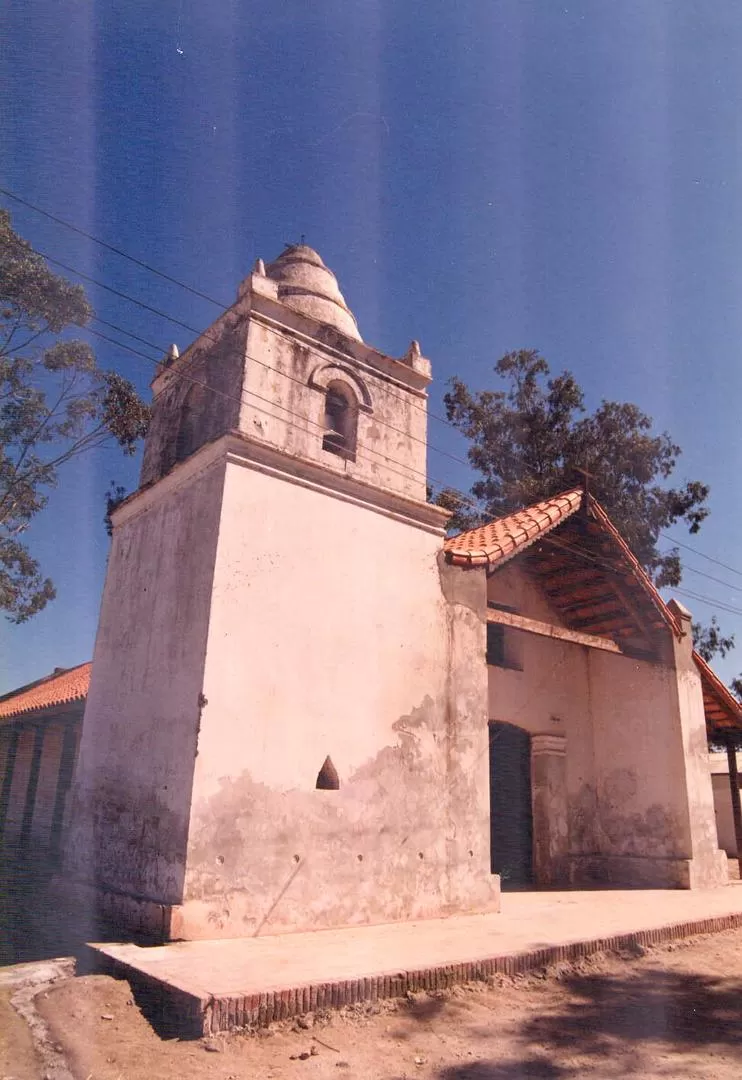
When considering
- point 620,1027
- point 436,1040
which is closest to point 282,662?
point 436,1040

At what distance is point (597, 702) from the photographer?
12984mm

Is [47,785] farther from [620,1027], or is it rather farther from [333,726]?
[620,1027]

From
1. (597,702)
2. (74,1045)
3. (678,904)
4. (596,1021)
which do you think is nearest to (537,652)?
(597,702)

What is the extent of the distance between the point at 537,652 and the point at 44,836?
10.9m

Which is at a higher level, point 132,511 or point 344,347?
point 344,347

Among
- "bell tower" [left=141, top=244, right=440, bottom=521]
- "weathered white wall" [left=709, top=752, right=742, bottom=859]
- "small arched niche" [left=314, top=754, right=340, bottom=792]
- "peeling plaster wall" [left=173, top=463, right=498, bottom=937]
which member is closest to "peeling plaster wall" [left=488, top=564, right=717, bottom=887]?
"peeling plaster wall" [left=173, top=463, right=498, bottom=937]

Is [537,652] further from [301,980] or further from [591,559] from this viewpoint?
[301,980]

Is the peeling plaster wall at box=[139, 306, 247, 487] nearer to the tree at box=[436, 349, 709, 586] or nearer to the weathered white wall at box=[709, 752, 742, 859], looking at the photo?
the tree at box=[436, 349, 709, 586]

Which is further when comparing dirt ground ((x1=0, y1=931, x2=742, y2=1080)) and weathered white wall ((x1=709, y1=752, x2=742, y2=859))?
weathered white wall ((x1=709, y1=752, x2=742, y2=859))

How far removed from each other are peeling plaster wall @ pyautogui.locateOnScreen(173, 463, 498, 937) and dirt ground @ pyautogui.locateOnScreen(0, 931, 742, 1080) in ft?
6.10

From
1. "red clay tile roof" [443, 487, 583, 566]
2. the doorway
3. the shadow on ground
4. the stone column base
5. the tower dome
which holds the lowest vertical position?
the shadow on ground

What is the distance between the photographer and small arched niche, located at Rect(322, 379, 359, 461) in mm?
9023

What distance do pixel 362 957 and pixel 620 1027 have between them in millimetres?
1910

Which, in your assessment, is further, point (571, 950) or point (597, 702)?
→ point (597, 702)
